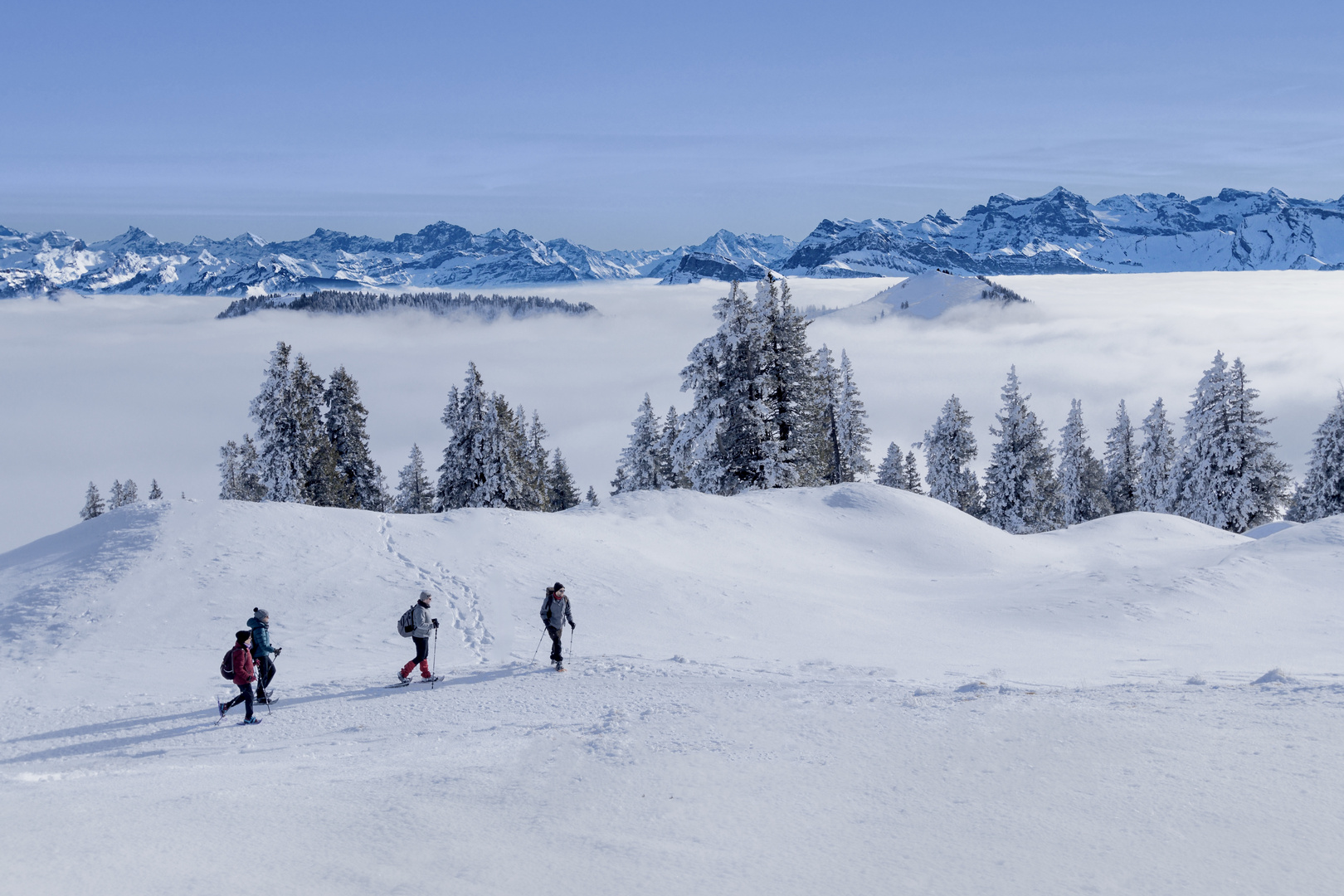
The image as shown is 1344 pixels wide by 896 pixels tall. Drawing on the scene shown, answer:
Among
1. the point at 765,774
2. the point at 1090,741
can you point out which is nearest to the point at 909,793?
the point at 765,774

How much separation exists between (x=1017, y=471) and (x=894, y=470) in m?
20.2

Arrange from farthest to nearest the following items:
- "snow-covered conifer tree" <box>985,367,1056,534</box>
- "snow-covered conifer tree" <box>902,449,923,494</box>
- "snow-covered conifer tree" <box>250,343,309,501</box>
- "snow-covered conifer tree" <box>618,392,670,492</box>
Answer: "snow-covered conifer tree" <box>902,449,923,494</box> < "snow-covered conifer tree" <box>618,392,670,492</box> < "snow-covered conifer tree" <box>985,367,1056,534</box> < "snow-covered conifer tree" <box>250,343,309,501</box>

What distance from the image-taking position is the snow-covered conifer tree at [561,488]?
68188mm

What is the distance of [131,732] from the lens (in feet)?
37.8

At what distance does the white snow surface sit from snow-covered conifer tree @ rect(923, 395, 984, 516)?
31189 mm

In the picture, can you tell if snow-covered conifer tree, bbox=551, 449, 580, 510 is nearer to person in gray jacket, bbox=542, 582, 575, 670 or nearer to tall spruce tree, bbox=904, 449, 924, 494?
tall spruce tree, bbox=904, 449, 924, 494

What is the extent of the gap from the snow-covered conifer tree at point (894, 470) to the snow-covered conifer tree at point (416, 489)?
37.2 meters

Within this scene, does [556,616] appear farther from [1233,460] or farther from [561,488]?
[561,488]

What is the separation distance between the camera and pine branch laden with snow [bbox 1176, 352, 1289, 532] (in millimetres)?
44375

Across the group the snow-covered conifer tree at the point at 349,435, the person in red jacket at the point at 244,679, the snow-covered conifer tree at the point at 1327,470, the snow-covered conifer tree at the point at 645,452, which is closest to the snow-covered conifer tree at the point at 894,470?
the snow-covered conifer tree at the point at 645,452

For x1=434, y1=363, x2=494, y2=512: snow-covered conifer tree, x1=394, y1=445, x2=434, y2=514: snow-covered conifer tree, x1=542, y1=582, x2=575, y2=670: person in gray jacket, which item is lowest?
x1=394, y1=445, x2=434, y2=514: snow-covered conifer tree

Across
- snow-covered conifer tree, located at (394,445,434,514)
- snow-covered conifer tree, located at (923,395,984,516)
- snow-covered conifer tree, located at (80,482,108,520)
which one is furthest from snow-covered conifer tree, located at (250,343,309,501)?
snow-covered conifer tree, located at (80,482,108,520)

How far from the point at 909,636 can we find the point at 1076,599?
16.9 ft

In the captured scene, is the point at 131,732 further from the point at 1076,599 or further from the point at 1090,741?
the point at 1076,599
